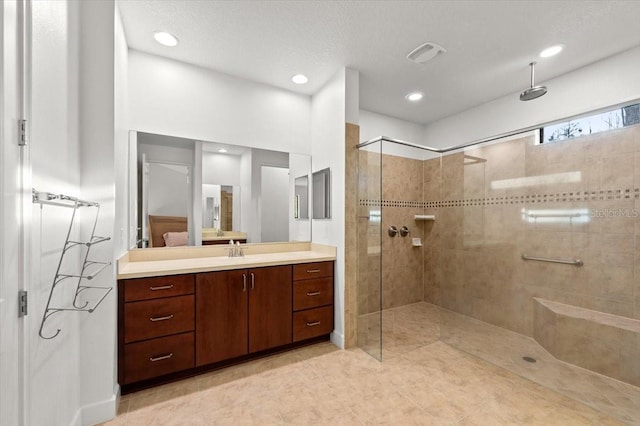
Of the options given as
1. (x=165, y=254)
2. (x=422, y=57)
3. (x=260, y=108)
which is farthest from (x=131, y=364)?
(x=422, y=57)

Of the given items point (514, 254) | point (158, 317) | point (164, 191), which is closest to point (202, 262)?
point (158, 317)

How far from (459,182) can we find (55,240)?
3.44 meters

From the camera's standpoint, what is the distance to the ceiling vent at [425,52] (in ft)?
7.48

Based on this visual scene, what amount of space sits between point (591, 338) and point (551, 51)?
8.04ft

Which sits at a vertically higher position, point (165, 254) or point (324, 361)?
point (165, 254)

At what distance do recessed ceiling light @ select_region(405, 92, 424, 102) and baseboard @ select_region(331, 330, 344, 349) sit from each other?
9.40 ft

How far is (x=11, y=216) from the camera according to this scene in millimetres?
934

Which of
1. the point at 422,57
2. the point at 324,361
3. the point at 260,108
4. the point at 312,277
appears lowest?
the point at 324,361

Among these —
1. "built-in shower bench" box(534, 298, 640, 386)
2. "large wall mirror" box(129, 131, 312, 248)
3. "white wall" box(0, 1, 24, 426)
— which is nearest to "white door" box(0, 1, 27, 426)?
"white wall" box(0, 1, 24, 426)

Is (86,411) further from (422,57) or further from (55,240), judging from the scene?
(422,57)

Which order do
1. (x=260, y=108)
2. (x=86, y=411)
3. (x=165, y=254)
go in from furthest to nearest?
(x=260, y=108), (x=165, y=254), (x=86, y=411)

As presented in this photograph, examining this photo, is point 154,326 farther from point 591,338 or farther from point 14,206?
point 591,338

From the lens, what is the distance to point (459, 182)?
121 inches

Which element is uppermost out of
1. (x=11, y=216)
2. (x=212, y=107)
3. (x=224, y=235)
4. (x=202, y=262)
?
(x=212, y=107)
